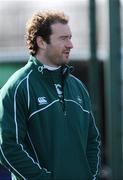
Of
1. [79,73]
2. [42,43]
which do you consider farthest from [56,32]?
[79,73]

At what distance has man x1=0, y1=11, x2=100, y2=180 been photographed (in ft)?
18.4

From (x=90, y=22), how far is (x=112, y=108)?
88.3 inches

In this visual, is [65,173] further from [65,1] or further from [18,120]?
[65,1]

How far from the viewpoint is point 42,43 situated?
5910mm

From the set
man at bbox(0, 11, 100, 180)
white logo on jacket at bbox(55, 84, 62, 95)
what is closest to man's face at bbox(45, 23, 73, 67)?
man at bbox(0, 11, 100, 180)

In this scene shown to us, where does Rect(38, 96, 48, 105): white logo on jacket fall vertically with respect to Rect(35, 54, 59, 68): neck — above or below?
below

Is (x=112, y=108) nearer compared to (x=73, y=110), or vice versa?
(x=73, y=110)

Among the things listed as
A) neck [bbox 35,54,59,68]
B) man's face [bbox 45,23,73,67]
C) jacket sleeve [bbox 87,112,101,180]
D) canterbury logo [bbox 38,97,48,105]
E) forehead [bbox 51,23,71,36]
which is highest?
forehead [bbox 51,23,71,36]

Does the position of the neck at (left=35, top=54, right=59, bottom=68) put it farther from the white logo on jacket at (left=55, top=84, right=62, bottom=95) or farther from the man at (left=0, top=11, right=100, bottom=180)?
the white logo on jacket at (left=55, top=84, right=62, bottom=95)

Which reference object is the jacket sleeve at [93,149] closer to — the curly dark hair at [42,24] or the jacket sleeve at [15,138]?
the jacket sleeve at [15,138]

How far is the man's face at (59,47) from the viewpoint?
586 cm

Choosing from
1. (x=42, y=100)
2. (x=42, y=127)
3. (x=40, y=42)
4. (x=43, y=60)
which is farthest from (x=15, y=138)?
(x=40, y=42)

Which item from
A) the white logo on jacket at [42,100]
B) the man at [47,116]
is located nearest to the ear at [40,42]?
the man at [47,116]

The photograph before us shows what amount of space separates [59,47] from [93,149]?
26.5 inches
